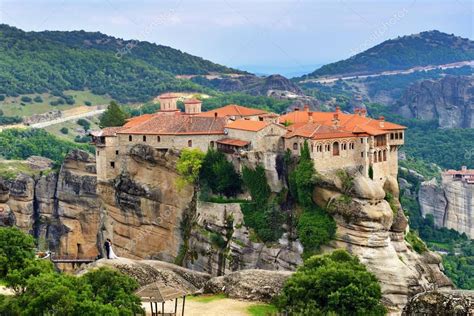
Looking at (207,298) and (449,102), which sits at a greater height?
(449,102)

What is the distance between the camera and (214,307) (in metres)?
40.0

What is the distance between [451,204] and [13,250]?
3187 inches

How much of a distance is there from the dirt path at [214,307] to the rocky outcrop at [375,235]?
1921cm

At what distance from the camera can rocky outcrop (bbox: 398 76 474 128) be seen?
19275 centimetres

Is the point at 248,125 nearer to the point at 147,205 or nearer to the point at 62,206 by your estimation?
the point at 147,205

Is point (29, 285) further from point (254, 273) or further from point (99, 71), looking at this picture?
point (99, 71)

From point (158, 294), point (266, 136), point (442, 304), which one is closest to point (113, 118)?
point (266, 136)

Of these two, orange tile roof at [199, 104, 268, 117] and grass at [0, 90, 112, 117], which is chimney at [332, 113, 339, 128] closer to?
orange tile roof at [199, 104, 268, 117]

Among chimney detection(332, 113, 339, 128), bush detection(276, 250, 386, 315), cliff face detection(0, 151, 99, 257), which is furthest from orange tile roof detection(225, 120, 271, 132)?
bush detection(276, 250, 386, 315)

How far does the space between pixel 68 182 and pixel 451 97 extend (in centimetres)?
12806

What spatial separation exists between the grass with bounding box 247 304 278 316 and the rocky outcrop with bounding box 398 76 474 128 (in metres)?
156

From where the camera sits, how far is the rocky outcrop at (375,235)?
58.9 m

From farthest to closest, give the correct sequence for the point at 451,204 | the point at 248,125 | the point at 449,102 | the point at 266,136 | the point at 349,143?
the point at 449,102 < the point at 451,204 < the point at 248,125 < the point at 266,136 < the point at 349,143

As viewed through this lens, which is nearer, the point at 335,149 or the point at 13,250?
the point at 13,250
